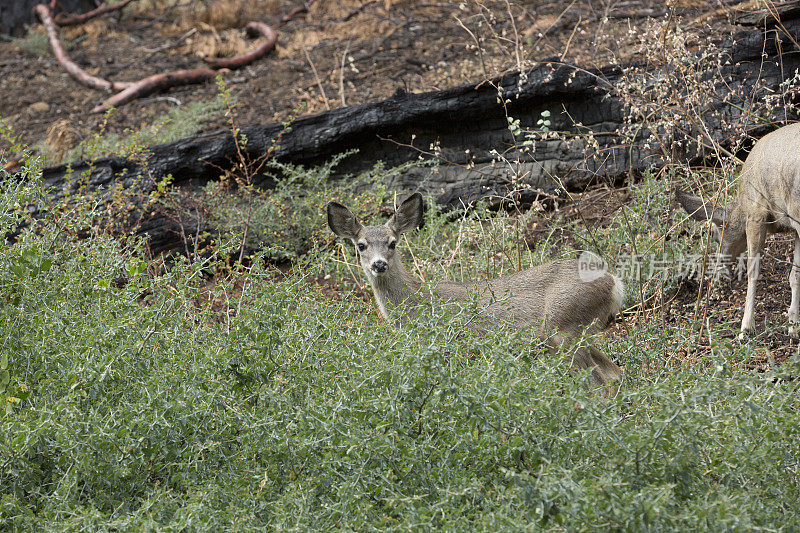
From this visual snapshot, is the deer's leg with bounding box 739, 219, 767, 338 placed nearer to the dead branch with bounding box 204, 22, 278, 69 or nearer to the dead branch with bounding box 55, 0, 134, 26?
the dead branch with bounding box 204, 22, 278, 69

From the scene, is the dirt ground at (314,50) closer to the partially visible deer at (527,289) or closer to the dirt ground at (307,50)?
the dirt ground at (307,50)

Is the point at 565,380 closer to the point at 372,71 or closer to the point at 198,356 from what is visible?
the point at 198,356

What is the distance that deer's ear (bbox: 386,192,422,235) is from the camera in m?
6.59

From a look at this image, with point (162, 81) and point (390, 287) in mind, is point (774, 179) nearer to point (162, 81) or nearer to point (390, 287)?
point (390, 287)

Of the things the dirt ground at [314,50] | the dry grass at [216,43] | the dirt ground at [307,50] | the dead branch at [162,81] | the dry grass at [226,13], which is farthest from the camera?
the dry grass at [226,13]

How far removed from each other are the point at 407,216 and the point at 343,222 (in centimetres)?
54

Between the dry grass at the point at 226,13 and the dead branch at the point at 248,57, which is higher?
the dry grass at the point at 226,13

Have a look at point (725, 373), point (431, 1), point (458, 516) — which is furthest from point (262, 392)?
point (431, 1)

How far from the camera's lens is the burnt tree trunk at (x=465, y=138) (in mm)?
8516

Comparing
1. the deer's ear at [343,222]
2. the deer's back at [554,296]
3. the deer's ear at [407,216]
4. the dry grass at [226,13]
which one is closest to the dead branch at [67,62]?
the dry grass at [226,13]

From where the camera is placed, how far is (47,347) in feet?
14.6

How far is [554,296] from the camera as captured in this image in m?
6.01

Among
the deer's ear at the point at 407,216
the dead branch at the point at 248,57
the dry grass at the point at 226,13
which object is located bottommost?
the dead branch at the point at 248,57

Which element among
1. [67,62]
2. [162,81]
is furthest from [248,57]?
[67,62]
